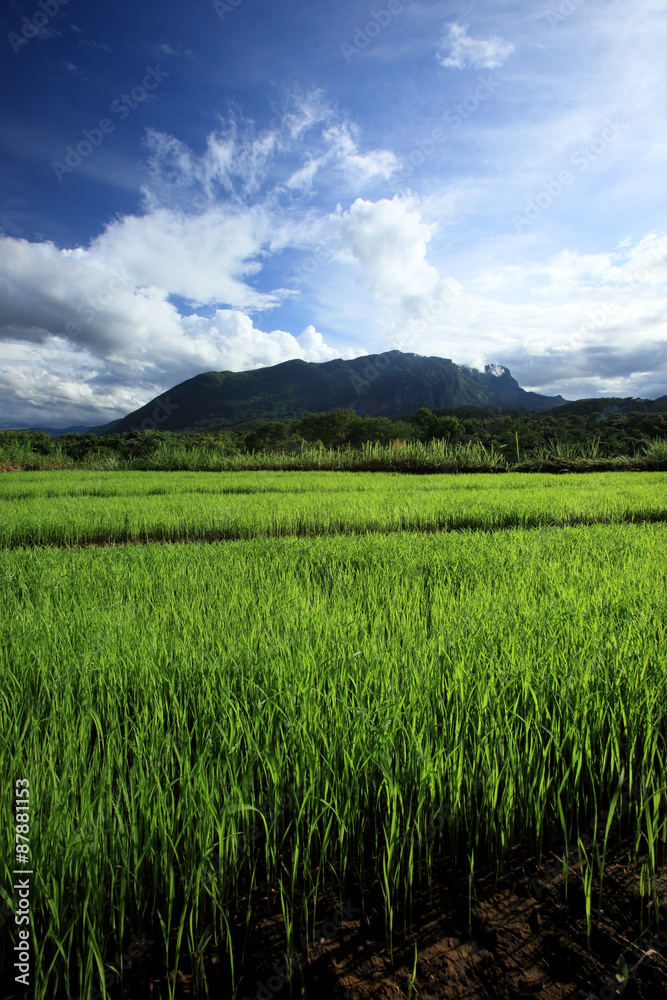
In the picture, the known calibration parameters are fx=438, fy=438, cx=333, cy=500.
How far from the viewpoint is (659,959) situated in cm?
90

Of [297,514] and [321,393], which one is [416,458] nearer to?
[297,514]

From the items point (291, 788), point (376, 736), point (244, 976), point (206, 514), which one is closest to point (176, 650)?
point (291, 788)

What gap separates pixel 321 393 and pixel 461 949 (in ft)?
→ 357

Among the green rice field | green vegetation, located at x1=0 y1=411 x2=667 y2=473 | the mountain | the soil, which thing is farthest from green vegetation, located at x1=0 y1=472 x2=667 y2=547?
the mountain

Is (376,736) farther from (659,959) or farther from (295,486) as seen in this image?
(295,486)

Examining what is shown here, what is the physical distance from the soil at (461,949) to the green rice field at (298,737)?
4 centimetres

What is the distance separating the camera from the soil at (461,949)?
86 centimetres

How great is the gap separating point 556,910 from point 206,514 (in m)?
5.64

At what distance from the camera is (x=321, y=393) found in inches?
4188
